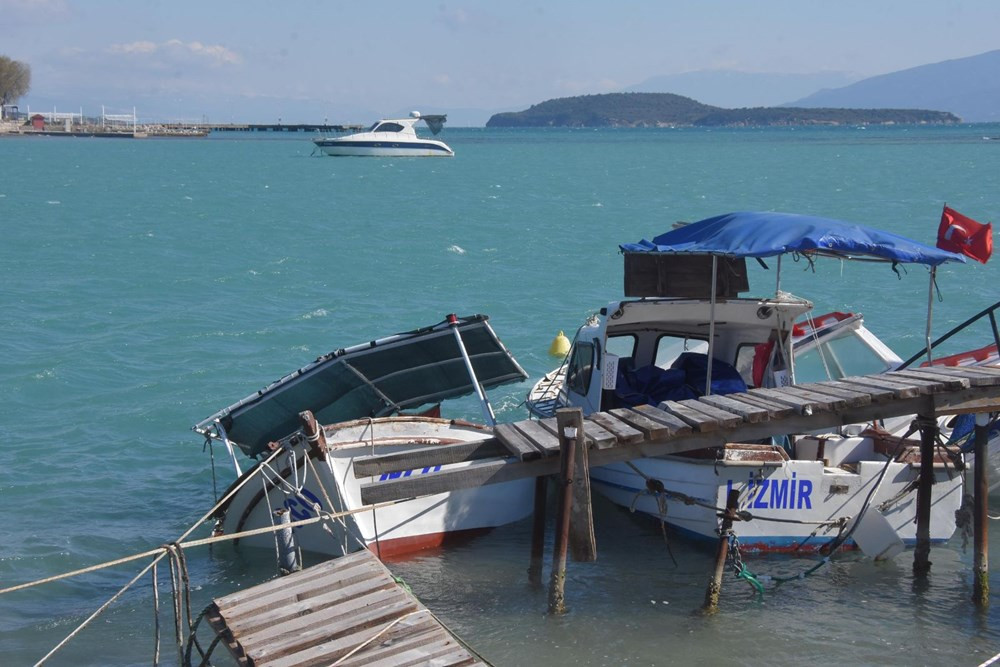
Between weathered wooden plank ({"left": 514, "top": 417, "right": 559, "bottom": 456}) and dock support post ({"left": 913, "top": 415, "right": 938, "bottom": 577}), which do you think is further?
dock support post ({"left": 913, "top": 415, "right": 938, "bottom": 577})

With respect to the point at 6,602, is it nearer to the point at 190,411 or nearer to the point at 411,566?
the point at 411,566

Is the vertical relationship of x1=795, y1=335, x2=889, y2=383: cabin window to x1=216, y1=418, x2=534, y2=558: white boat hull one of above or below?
above

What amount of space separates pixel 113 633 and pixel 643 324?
7.99 m

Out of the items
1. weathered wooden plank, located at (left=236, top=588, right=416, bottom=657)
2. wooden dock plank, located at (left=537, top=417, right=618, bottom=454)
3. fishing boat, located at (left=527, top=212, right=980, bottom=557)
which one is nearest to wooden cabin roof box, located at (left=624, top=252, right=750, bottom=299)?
fishing boat, located at (left=527, top=212, right=980, bottom=557)

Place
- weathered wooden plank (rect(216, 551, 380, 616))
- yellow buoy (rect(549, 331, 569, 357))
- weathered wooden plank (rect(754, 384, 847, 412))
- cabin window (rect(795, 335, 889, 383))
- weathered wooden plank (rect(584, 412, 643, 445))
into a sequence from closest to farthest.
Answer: weathered wooden plank (rect(216, 551, 380, 616)) < weathered wooden plank (rect(584, 412, 643, 445)) < weathered wooden plank (rect(754, 384, 847, 412)) < cabin window (rect(795, 335, 889, 383)) < yellow buoy (rect(549, 331, 569, 357))

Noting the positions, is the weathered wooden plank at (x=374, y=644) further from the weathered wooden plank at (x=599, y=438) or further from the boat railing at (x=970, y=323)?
the boat railing at (x=970, y=323)

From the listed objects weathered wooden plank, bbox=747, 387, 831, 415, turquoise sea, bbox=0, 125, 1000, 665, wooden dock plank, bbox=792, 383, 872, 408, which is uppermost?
wooden dock plank, bbox=792, 383, 872, 408

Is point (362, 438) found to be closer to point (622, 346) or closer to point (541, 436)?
point (541, 436)

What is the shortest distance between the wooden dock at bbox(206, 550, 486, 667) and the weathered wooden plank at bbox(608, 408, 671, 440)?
3.15 metres

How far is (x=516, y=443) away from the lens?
1196 centimetres

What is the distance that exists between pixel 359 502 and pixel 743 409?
13.9 ft

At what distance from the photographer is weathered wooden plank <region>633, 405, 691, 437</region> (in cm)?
1209

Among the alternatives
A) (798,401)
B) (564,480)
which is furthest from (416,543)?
(798,401)

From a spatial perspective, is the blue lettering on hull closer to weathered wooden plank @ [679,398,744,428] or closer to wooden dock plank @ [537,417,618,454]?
weathered wooden plank @ [679,398,744,428]
